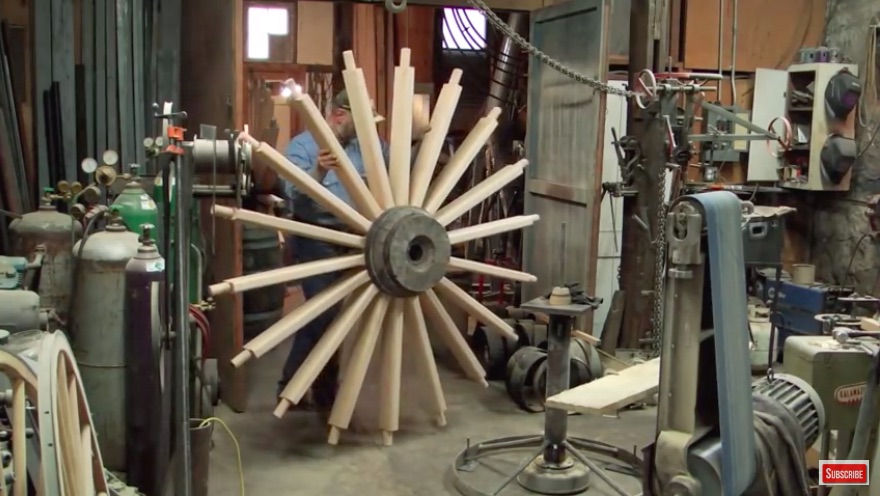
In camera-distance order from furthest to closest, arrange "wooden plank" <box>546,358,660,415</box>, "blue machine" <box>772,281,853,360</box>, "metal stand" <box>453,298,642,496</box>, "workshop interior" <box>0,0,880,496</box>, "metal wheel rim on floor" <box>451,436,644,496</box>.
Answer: "blue machine" <box>772,281,853,360</box> < "metal wheel rim on floor" <box>451,436,644,496</box> < "metal stand" <box>453,298,642,496</box> < "wooden plank" <box>546,358,660,415</box> < "workshop interior" <box>0,0,880,496</box>

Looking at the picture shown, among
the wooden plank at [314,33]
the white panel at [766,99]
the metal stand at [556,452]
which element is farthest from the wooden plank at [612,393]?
the wooden plank at [314,33]

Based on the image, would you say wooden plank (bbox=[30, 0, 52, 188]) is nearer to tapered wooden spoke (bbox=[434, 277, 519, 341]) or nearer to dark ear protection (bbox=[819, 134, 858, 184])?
tapered wooden spoke (bbox=[434, 277, 519, 341])

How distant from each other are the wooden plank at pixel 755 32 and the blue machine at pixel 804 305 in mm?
1416

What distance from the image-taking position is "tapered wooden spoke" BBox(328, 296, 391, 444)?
3.48 m

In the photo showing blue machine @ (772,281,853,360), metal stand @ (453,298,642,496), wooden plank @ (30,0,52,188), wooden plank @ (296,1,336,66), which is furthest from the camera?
wooden plank @ (296,1,336,66)

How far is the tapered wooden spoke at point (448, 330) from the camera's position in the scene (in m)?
3.65

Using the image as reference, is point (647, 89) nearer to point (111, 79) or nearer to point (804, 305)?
point (804, 305)

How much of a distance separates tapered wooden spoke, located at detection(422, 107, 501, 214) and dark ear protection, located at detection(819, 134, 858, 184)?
96.0 inches

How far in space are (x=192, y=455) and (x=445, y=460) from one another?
3.73ft

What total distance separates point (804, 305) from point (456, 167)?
8.22ft

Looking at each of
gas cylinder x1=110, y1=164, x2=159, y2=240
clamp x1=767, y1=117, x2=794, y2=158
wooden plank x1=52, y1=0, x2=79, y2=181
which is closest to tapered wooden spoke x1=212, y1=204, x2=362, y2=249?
gas cylinder x1=110, y1=164, x2=159, y2=240

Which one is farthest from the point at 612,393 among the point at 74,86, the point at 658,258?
the point at 74,86

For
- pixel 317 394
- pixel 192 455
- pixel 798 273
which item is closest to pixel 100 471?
pixel 192 455

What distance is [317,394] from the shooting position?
4184 millimetres
